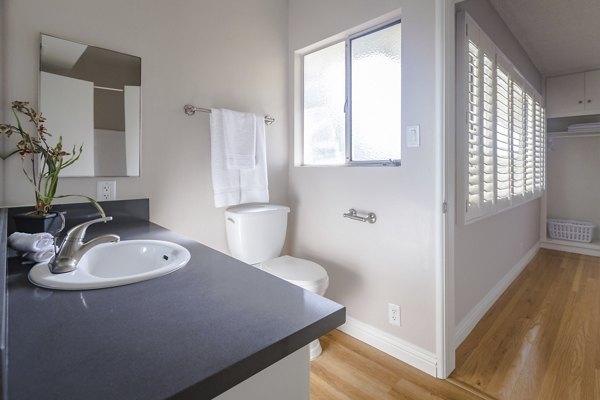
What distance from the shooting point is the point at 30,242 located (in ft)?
2.93

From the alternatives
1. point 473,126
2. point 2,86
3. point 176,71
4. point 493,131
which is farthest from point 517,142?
point 2,86

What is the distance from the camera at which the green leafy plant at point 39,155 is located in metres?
1.14

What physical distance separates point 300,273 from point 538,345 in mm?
1509

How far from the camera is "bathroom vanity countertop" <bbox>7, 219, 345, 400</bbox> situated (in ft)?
1.34

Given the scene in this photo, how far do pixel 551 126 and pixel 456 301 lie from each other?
12.2 feet

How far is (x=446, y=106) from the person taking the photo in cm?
148

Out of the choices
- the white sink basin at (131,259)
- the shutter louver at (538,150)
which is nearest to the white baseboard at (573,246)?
the shutter louver at (538,150)

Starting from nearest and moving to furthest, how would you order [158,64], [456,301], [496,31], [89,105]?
[89,105] → [158,64] → [456,301] → [496,31]

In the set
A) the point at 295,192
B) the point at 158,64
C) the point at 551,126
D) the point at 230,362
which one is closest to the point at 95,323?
the point at 230,362

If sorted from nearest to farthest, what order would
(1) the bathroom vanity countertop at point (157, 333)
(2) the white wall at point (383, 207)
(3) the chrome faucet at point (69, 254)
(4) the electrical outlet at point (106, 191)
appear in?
1. (1) the bathroom vanity countertop at point (157, 333)
2. (3) the chrome faucet at point (69, 254)
3. (4) the electrical outlet at point (106, 191)
4. (2) the white wall at point (383, 207)

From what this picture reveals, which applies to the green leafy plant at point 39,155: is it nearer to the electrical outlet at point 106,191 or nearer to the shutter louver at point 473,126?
the electrical outlet at point 106,191

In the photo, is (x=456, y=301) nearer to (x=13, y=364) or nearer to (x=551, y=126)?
(x=13, y=364)

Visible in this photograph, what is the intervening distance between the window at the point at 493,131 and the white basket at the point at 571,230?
132 cm

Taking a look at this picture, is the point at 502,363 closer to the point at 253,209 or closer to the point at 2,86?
the point at 253,209
